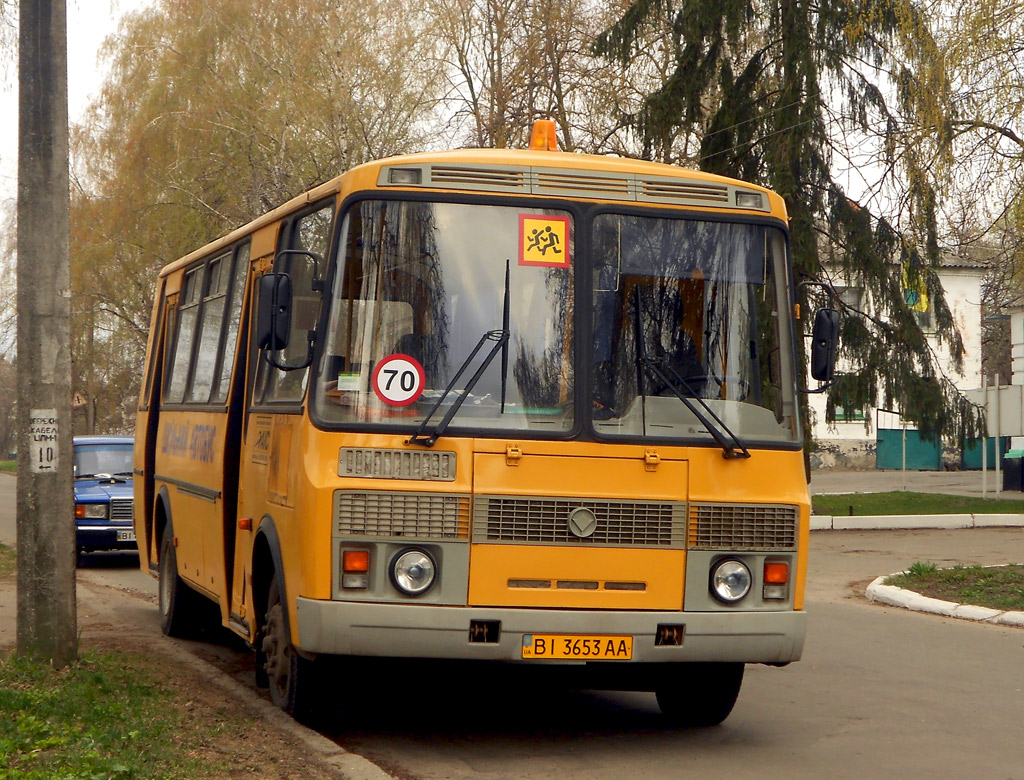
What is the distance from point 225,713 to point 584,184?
3.30m

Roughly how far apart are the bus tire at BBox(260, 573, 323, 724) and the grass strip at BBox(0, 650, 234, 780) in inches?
19.4

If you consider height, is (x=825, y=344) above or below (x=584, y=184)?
below

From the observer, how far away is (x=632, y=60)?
76.7 ft

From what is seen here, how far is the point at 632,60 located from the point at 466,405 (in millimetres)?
17666

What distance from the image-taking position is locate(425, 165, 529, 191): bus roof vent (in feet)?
22.8

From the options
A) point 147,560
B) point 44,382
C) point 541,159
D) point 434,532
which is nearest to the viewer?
point 434,532

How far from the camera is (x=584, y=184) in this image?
7.10m


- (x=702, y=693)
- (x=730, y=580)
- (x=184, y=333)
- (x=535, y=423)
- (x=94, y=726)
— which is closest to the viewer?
(x=94, y=726)

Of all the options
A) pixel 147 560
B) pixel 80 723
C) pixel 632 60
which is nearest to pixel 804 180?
pixel 632 60

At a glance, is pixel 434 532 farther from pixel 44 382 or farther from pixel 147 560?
pixel 147 560

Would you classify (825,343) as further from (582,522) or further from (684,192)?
(582,522)

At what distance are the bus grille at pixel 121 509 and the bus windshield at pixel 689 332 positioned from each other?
11.8 m

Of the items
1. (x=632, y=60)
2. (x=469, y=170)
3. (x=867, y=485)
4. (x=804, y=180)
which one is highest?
(x=632, y=60)

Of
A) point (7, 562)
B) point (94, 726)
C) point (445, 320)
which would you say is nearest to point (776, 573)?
point (445, 320)
